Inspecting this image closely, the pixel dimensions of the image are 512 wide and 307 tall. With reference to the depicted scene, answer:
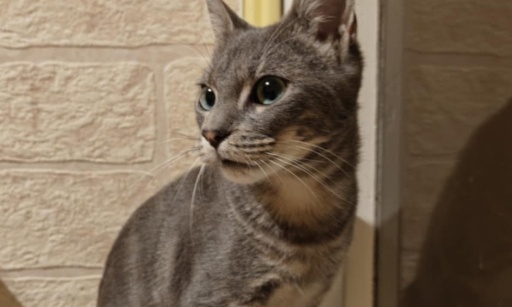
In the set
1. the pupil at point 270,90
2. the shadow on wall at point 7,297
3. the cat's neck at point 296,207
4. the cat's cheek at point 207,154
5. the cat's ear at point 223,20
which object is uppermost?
the cat's ear at point 223,20

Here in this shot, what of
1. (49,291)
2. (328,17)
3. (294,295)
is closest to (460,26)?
(328,17)

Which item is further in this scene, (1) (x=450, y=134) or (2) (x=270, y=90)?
(1) (x=450, y=134)

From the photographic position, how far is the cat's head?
76 cm

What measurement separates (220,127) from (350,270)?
0.46m

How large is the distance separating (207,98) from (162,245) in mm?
259

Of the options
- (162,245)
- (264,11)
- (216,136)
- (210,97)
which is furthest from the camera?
(264,11)

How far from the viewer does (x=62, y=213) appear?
1.19 m

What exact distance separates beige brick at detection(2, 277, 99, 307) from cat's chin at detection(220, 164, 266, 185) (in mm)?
551

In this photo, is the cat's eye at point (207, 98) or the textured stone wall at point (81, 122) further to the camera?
the textured stone wall at point (81, 122)

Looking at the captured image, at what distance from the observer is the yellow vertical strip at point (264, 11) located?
3.68 feet

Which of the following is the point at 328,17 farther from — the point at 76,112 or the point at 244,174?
the point at 76,112

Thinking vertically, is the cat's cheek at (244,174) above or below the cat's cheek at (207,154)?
below

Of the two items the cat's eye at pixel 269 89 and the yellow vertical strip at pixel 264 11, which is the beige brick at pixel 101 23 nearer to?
the yellow vertical strip at pixel 264 11

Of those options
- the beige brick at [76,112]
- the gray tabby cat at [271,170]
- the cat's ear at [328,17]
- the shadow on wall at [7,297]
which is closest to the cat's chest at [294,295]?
the gray tabby cat at [271,170]
